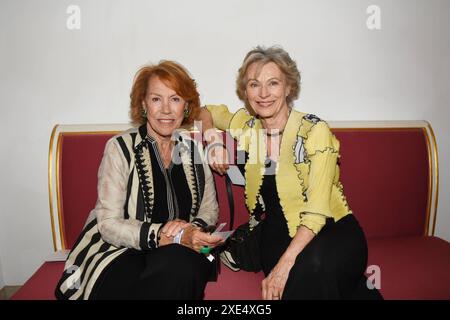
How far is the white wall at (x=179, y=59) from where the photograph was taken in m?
2.03

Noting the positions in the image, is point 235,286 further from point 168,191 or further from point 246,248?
point 168,191

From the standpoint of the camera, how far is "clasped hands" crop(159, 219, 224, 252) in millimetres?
1464

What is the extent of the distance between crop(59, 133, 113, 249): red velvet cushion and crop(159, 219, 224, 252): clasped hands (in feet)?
2.27

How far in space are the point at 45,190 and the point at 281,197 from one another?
151 centimetres

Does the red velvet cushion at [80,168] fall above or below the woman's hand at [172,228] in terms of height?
above

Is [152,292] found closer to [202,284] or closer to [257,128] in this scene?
[202,284]

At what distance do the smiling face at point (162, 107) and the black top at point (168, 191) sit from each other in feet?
0.31

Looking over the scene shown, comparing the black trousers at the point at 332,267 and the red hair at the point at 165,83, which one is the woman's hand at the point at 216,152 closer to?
the red hair at the point at 165,83

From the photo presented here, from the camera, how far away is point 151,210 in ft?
5.36

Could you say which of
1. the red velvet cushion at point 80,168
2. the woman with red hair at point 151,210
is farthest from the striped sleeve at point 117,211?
the red velvet cushion at point 80,168

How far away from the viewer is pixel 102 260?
1.49 m

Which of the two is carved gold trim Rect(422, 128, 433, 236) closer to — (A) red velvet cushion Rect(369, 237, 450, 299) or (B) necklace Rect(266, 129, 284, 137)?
(A) red velvet cushion Rect(369, 237, 450, 299)

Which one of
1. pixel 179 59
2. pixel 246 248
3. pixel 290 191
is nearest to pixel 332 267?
pixel 290 191
